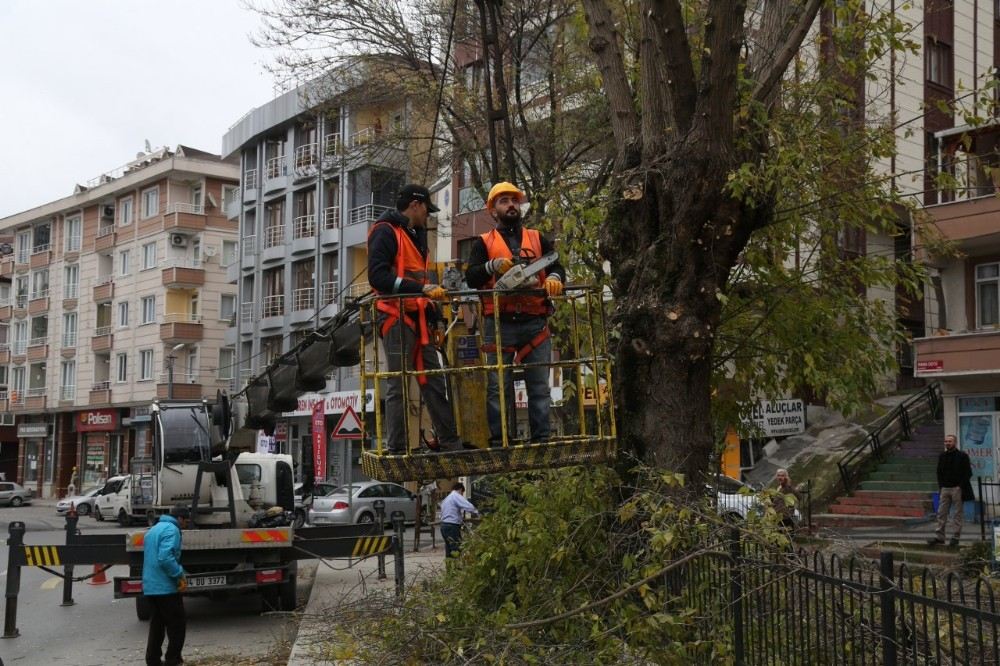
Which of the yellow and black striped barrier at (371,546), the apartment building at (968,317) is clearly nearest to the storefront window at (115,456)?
the apartment building at (968,317)

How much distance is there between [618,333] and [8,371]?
65.8m

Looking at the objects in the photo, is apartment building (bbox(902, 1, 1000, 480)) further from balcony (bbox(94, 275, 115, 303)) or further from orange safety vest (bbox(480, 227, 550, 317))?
balcony (bbox(94, 275, 115, 303))

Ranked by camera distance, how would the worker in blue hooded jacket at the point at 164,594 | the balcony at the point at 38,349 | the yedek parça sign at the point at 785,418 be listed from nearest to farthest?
the worker in blue hooded jacket at the point at 164,594
the yedek parça sign at the point at 785,418
the balcony at the point at 38,349

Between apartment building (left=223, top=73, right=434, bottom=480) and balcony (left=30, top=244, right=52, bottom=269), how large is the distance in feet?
61.7

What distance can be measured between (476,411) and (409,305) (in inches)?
37.4

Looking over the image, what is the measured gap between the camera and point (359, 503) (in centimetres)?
3034

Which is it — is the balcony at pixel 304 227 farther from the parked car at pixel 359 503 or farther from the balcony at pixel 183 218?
the parked car at pixel 359 503

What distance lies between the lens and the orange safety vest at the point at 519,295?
24.2 feet

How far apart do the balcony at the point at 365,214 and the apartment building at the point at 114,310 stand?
1259 centimetres

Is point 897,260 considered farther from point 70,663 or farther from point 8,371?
point 8,371

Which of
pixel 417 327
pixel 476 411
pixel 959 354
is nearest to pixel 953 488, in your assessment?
pixel 959 354

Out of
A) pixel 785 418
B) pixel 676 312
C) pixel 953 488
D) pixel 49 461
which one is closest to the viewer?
pixel 676 312

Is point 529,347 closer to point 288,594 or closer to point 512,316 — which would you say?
point 512,316

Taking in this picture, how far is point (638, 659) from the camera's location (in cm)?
654
